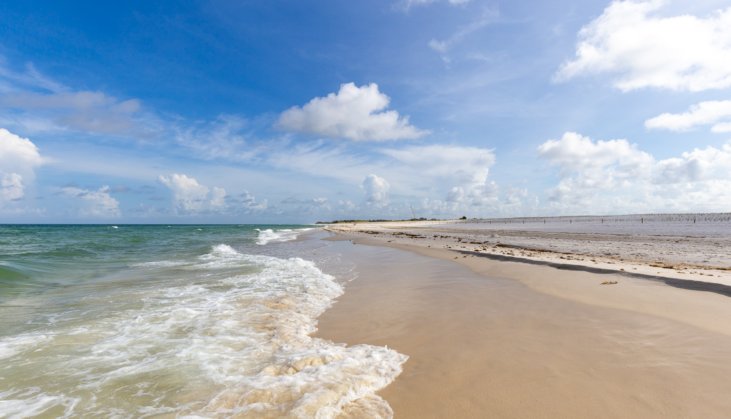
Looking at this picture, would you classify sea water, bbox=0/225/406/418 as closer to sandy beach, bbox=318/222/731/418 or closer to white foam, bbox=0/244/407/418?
white foam, bbox=0/244/407/418

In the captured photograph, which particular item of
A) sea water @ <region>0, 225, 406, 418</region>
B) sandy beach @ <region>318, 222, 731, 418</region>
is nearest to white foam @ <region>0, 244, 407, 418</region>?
sea water @ <region>0, 225, 406, 418</region>

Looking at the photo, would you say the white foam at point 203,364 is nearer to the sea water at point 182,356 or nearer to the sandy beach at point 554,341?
the sea water at point 182,356

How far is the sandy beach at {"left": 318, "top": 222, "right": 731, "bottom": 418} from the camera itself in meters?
3.84

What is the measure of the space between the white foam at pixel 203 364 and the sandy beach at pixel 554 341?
51cm

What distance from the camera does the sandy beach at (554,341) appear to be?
12.6ft

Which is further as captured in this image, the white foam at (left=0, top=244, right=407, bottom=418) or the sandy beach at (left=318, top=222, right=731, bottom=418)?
the white foam at (left=0, top=244, right=407, bottom=418)

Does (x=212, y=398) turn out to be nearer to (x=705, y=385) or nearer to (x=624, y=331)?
(x=705, y=385)

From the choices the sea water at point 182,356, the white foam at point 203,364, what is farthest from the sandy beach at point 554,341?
the sea water at point 182,356

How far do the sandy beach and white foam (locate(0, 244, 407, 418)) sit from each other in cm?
51

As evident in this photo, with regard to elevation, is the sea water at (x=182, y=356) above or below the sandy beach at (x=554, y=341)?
below

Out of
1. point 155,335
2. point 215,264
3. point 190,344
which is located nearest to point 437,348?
point 190,344

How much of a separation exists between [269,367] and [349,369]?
121 centimetres

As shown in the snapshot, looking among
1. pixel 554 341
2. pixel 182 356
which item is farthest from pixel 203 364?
pixel 554 341

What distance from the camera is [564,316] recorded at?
698 cm
